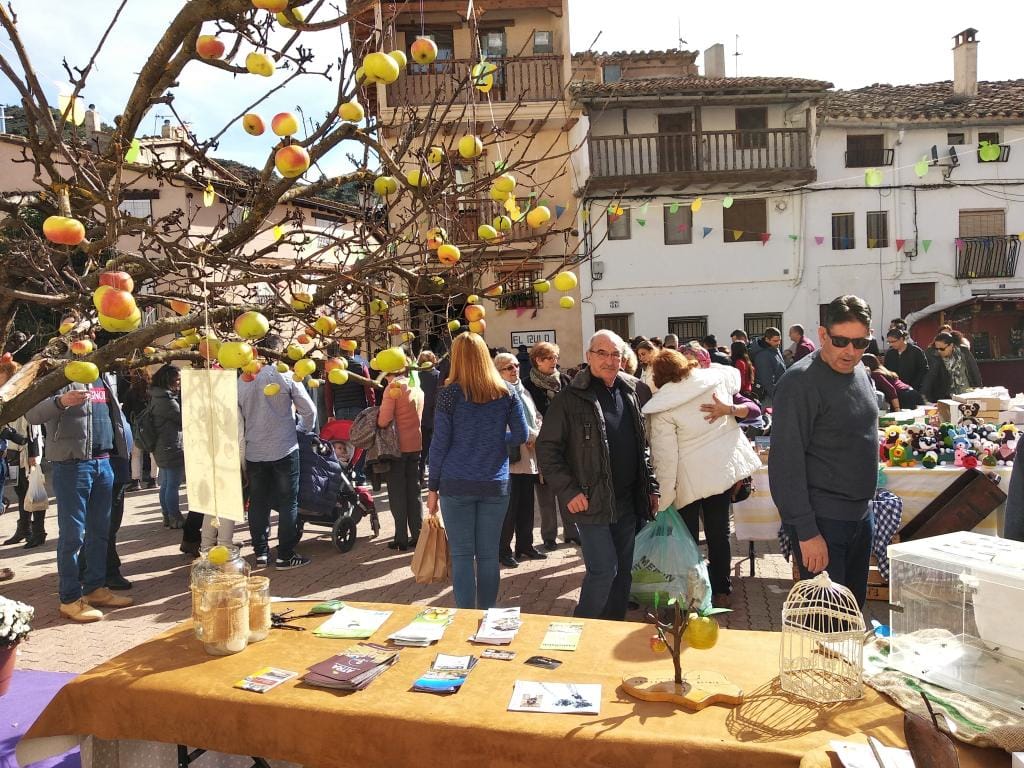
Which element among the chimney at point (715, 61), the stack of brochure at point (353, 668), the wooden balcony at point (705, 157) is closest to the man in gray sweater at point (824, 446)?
the stack of brochure at point (353, 668)

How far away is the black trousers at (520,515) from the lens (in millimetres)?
6320

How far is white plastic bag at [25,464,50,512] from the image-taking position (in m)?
7.44

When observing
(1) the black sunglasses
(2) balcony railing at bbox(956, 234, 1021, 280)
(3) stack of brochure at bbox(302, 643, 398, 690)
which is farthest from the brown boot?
(2) balcony railing at bbox(956, 234, 1021, 280)

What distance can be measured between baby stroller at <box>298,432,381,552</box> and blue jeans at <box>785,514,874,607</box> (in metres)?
4.45

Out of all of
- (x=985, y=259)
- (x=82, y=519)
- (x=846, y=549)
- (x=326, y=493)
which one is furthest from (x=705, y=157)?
(x=82, y=519)

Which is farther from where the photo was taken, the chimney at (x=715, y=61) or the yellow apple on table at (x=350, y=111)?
the chimney at (x=715, y=61)

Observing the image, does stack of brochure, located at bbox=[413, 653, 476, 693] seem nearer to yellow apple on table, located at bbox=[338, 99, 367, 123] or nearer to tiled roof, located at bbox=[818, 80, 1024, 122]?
yellow apple on table, located at bbox=[338, 99, 367, 123]

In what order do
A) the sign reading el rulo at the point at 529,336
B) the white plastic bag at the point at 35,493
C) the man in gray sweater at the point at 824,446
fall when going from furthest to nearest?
1. the sign reading el rulo at the point at 529,336
2. the white plastic bag at the point at 35,493
3. the man in gray sweater at the point at 824,446

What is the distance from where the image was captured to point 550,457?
13.1ft

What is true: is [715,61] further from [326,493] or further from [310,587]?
[310,587]

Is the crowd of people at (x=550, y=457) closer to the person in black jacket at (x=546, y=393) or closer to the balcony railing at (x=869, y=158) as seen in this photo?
the person in black jacket at (x=546, y=393)

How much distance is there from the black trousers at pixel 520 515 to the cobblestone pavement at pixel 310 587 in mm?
199

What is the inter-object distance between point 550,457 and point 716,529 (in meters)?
1.78

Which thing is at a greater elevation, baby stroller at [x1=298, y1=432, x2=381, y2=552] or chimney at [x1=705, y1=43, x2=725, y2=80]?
chimney at [x1=705, y1=43, x2=725, y2=80]
